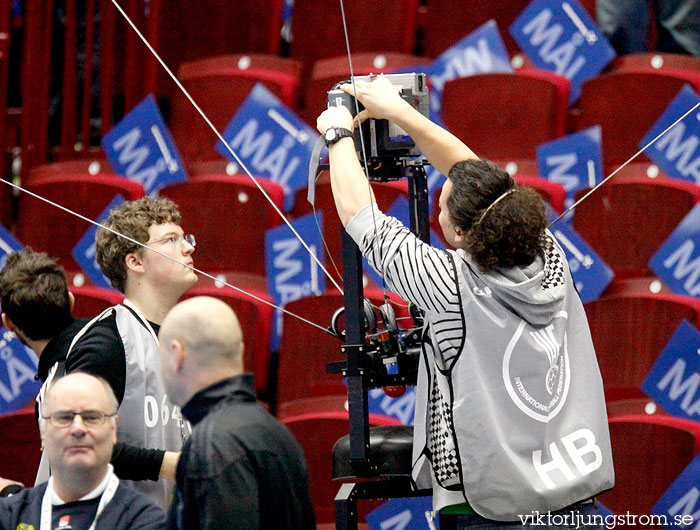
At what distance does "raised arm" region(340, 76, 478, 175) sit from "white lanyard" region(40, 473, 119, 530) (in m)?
0.75

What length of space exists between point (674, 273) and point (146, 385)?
1616 millimetres

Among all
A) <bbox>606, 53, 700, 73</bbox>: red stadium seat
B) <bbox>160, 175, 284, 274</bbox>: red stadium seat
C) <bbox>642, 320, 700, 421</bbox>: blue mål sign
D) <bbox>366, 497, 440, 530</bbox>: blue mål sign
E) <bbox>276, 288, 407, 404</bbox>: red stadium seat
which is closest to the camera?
<bbox>366, 497, 440, 530</bbox>: blue mål sign

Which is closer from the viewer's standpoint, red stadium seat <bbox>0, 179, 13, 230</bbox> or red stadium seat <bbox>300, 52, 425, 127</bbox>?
red stadium seat <bbox>300, 52, 425, 127</bbox>

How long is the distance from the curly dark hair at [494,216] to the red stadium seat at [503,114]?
1.56 m

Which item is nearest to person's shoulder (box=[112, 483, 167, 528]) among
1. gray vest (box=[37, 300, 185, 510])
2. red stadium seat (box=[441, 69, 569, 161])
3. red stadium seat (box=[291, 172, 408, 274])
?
gray vest (box=[37, 300, 185, 510])

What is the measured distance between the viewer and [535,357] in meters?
1.72

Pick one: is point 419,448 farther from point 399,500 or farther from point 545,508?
point 399,500

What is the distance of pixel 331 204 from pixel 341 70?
29.0 inches

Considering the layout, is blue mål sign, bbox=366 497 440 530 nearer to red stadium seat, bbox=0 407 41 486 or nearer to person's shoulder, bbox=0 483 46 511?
red stadium seat, bbox=0 407 41 486

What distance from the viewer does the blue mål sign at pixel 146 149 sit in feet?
11.2

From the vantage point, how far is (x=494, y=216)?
5.65 feet

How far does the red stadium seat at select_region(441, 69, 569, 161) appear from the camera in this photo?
3.32 m

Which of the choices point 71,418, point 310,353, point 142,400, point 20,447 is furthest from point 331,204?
point 71,418

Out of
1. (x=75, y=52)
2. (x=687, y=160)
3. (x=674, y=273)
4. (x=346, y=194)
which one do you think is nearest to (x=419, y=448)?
(x=346, y=194)
